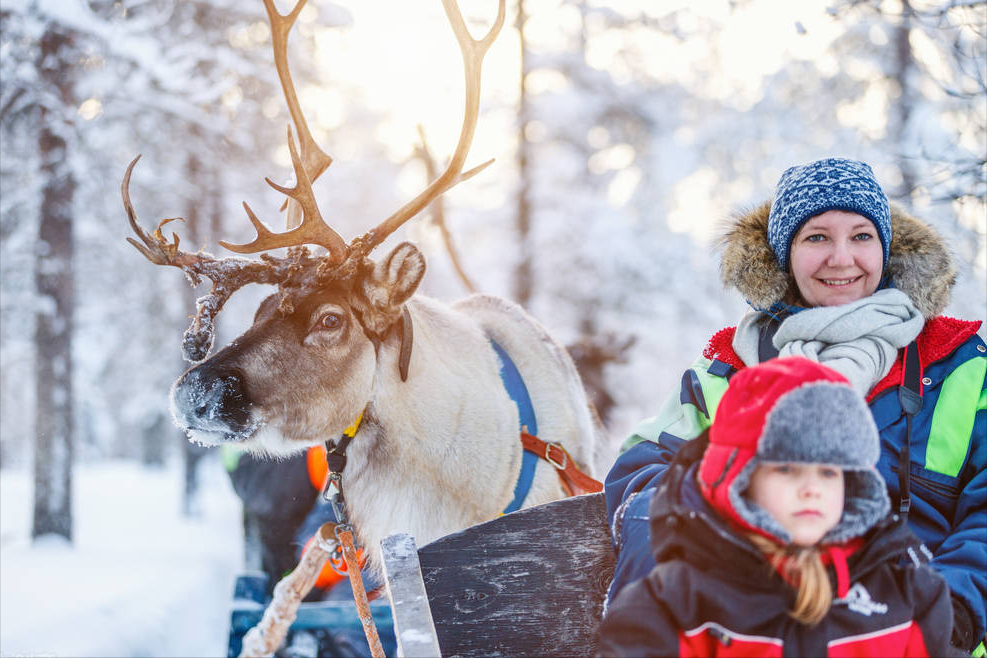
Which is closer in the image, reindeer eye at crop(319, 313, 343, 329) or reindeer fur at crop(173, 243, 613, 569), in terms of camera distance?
reindeer fur at crop(173, 243, 613, 569)

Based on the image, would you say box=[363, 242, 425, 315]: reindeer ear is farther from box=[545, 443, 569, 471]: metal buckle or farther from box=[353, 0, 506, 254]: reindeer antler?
box=[545, 443, 569, 471]: metal buckle


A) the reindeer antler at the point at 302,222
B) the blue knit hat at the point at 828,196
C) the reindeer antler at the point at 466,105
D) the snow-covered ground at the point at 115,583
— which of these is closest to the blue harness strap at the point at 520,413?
the reindeer antler at the point at 466,105

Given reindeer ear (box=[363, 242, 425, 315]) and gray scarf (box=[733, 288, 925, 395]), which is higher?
reindeer ear (box=[363, 242, 425, 315])

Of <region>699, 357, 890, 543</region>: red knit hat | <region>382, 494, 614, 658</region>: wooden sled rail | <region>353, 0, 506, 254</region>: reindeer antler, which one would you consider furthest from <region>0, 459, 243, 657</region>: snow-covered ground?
<region>699, 357, 890, 543</region>: red knit hat

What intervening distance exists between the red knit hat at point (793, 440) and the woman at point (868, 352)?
0.45 metres

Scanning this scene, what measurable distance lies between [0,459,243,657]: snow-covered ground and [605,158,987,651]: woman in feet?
11.3

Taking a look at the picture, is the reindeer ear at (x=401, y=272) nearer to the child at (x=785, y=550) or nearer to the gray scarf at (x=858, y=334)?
the gray scarf at (x=858, y=334)

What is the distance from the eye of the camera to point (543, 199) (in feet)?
37.1

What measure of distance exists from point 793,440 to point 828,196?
1.13m

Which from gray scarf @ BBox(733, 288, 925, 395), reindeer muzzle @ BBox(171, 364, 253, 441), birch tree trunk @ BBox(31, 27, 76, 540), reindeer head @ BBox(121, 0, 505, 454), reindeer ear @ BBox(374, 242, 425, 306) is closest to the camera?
gray scarf @ BBox(733, 288, 925, 395)

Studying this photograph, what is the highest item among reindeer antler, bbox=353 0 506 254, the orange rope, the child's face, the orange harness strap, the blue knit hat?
reindeer antler, bbox=353 0 506 254

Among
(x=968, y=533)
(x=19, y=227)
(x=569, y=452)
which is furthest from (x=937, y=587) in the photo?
(x=19, y=227)

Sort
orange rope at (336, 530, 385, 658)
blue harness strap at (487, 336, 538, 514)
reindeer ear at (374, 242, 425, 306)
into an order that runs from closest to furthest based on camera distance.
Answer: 1. orange rope at (336, 530, 385, 658)
2. reindeer ear at (374, 242, 425, 306)
3. blue harness strap at (487, 336, 538, 514)

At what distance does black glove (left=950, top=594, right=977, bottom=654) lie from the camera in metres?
1.84
